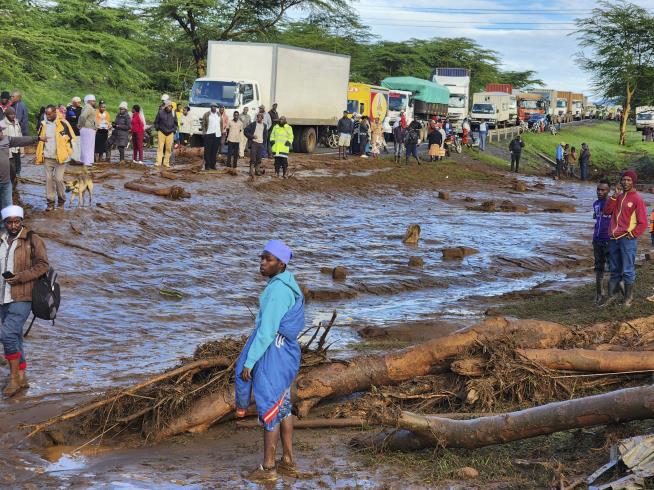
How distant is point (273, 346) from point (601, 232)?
744 cm

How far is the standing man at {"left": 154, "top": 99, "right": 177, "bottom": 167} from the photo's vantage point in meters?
21.5

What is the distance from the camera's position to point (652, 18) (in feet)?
197

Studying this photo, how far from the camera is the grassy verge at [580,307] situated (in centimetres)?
1116

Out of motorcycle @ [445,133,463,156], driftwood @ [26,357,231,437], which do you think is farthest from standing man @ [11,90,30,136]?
motorcycle @ [445,133,463,156]

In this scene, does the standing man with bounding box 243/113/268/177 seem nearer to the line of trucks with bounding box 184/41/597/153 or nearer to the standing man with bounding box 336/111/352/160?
the line of trucks with bounding box 184/41/597/153

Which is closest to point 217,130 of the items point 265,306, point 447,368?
point 447,368

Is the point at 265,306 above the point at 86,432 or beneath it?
above

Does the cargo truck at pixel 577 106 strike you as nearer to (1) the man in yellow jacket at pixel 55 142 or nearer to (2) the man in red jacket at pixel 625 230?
(1) the man in yellow jacket at pixel 55 142

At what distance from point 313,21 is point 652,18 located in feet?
69.8

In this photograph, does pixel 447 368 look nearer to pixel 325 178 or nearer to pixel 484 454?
pixel 484 454

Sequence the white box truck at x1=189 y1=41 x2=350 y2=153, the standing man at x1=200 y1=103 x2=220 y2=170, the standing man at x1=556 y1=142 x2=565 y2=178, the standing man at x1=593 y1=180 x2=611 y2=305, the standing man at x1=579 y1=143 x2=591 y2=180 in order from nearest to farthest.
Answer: the standing man at x1=593 y1=180 x2=611 y2=305
the standing man at x1=200 y1=103 x2=220 y2=170
the white box truck at x1=189 y1=41 x2=350 y2=153
the standing man at x1=579 y1=143 x2=591 y2=180
the standing man at x1=556 y1=142 x2=565 y2=178

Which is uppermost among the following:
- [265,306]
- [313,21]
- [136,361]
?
[313,21]

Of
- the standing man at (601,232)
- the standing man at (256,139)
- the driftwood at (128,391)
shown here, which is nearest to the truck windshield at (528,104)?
the standing man at (256,139)

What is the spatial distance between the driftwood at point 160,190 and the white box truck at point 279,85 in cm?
649
